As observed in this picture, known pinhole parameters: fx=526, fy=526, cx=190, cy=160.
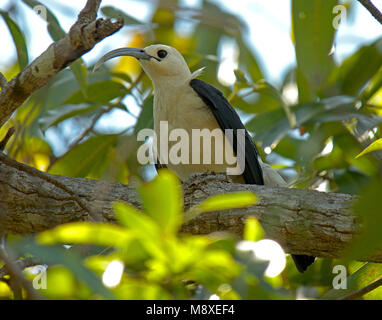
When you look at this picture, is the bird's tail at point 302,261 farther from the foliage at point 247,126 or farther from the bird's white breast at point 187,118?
the bird's white breast at point 187,118

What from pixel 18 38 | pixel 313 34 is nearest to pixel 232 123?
pixel 313 34

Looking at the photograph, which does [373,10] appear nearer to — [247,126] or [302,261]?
[302,261]

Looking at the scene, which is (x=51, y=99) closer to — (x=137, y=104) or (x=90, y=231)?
(x=137, y=104)

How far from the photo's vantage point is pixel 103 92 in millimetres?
6422

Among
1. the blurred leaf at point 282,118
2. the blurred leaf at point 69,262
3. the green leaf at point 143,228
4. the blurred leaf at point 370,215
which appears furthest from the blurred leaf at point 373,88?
the blurred leaf at point 69,262

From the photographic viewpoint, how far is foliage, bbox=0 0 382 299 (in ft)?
6.21

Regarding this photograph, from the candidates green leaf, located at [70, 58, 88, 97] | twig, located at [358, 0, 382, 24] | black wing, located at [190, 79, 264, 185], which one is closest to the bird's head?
black wing, located at [190, 79, 264, 185]

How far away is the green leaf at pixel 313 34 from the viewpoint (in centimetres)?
457

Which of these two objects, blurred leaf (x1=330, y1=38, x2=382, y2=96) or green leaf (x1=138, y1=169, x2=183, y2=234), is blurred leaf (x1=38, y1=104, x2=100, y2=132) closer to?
blurred leaf (x1=330, y1=38, x2=382, y2=96)

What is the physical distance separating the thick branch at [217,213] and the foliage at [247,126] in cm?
22

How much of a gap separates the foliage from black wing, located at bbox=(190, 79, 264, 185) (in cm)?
22
